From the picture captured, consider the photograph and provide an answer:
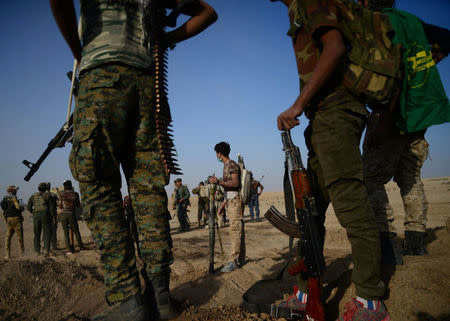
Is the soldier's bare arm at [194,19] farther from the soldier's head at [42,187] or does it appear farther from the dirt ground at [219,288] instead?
the soldier's head at [42,187]

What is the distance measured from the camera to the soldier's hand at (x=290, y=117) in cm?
178

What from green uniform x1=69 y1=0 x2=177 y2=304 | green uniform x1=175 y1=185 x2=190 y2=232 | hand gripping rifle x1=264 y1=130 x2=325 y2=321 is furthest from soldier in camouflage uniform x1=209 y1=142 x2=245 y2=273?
green uniform x1=175 y1=185 x2=190 y2=232

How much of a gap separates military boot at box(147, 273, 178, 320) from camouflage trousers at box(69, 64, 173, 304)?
0.20 ft

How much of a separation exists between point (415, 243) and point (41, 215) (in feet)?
34.3

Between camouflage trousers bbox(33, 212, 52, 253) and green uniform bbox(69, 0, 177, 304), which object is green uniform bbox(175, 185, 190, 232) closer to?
camouflage trousers bbox(33, 212, 52, 253)

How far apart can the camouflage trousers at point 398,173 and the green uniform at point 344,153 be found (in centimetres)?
108

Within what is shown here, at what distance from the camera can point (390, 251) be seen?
2.52 metres

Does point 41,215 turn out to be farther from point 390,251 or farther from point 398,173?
point 398,173

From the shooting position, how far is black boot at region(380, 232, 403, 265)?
2.37m

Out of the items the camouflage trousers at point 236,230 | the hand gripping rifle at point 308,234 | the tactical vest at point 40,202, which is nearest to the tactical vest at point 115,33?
the hand gripping rifle at point 308,234

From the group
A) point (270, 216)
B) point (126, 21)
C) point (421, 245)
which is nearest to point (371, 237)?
point (270, 216)

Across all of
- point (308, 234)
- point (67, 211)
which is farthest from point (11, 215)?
point (308, 234)

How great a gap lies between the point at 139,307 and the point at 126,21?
6.78 ft

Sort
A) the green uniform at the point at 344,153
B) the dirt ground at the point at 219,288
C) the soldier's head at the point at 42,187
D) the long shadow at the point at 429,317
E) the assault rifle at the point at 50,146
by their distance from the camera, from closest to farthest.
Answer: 1. the long shadow at the point at 429,317
2. the green uniform at the point at 344,153
3. the dirt ground at the point at 219,288
4. the assault rifle at the point at 50,146
5. the soldier's head at the point at 42,187
